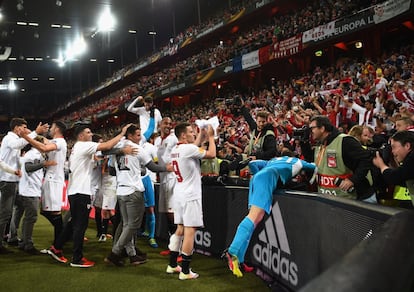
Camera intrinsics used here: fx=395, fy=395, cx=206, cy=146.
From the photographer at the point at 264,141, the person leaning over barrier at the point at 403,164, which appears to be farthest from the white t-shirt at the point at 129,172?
the person leaning over barrier at the point at 403,164

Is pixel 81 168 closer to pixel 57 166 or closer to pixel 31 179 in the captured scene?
pixel 57 166

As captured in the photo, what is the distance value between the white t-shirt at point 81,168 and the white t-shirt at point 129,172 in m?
0.39

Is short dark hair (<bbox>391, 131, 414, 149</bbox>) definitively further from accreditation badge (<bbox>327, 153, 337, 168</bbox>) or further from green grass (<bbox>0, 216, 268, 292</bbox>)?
green grass (<bbox>0, 216, 268, 292</bbox>)

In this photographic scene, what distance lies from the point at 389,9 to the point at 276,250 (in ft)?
33.0

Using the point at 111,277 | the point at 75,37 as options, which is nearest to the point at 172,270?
the point at 111,277

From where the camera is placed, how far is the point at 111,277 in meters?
4.64

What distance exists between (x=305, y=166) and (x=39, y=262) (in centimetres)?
380

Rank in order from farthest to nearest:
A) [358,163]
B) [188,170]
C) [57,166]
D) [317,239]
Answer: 1. [57,166]
2. [188,170]
3. [358,163]
4. [317,239]

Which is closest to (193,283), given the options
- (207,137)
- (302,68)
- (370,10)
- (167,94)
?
(207,137)

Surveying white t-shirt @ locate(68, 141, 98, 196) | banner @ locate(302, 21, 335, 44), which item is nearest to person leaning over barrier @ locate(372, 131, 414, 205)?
white t-shirt @ locate(68, 141, 98, 196)

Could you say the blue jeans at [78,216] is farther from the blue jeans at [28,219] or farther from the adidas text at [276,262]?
the adidas text at [276,262]

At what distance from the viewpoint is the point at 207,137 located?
5.04 m

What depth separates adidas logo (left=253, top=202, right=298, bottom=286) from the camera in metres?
3.92

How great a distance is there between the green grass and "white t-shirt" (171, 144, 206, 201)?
37.8 inches
